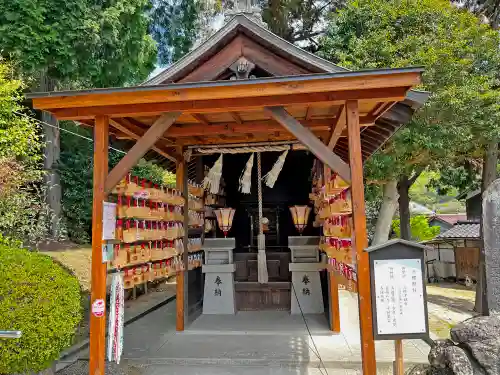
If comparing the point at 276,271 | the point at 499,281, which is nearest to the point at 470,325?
the point at 499,281

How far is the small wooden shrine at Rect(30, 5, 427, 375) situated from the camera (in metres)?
4.32

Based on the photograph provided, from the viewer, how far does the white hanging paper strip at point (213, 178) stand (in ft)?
29.1

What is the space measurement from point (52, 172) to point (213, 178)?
845 centimetres

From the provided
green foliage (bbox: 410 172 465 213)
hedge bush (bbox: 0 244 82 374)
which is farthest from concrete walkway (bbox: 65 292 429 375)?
green foliage (bbox: 410 172 465 213)

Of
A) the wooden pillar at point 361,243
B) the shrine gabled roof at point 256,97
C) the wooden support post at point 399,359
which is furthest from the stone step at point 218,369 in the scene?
the shrine gabled roof at point 256,97

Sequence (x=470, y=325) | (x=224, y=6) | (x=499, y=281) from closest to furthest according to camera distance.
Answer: (x=470, y=325), (x=499, y=281), (x=224, y=6)

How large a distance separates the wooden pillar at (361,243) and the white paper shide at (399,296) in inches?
12.4

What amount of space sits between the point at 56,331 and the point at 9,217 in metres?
5.32

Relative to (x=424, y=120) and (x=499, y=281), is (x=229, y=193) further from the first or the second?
(x=499, y=281)

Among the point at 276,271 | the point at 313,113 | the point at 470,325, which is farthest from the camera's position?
the point at 276,271

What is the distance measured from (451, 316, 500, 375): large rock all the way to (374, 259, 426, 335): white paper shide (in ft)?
1.17

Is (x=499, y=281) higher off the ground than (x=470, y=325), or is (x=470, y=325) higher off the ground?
(x=499, y=281)

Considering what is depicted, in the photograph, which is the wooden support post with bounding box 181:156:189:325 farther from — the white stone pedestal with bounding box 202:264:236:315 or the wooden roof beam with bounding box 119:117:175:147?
the wooden roof beam with bounding box 119:117:175:147

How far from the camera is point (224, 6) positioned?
53.9 feet
